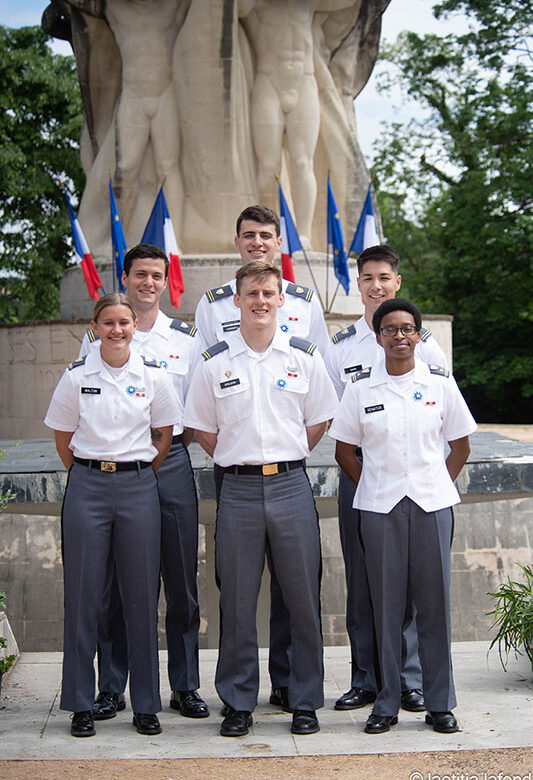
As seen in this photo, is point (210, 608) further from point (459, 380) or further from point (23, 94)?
point (23, 94)

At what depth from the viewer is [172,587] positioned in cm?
498

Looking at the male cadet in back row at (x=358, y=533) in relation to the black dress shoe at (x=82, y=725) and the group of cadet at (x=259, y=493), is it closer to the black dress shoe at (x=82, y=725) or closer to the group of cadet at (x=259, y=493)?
the group of cadet at (x=259, y=493)

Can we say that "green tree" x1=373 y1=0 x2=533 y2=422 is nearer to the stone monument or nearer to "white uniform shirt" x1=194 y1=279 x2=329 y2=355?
the stone monument

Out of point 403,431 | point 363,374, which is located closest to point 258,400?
point 363,374

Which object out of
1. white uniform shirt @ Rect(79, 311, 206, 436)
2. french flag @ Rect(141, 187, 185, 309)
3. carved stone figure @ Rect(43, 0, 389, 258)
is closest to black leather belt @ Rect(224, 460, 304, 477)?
white uniform shirt @ Rect(79, 311, 206, 436)

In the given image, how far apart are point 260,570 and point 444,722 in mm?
1010

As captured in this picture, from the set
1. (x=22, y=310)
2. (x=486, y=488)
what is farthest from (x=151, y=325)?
(x=22, y=310)

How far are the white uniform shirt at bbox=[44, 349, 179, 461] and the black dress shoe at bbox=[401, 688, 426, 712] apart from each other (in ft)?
5.24

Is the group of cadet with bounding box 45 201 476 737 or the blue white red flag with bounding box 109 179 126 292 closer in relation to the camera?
the group of cadet with bounding box 45 201 476 737

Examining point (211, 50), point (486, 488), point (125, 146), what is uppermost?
point (211, 50)

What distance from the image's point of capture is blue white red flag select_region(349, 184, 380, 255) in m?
13.6

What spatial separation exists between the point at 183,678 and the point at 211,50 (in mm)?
10344

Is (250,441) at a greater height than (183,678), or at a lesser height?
greater

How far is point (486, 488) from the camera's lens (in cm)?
669
